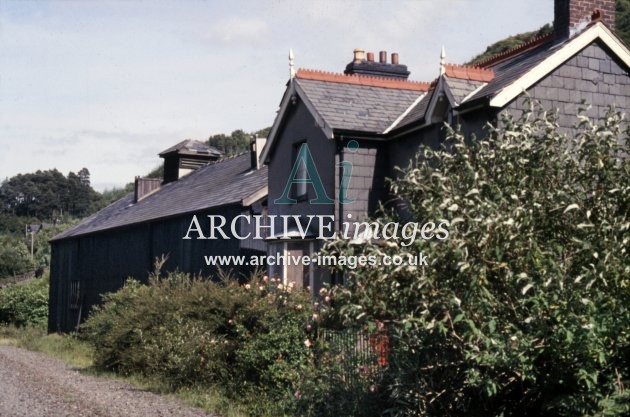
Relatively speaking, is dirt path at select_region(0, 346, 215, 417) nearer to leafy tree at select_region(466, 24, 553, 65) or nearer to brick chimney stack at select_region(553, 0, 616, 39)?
brick chimney stack at select_region(553, 0, 616, 39)

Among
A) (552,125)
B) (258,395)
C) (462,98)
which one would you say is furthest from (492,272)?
(462,98)

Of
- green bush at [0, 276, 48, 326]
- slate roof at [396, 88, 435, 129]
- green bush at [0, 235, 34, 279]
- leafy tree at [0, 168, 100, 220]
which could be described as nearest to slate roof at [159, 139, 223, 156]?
green bush at [0, 276, 48, 326]

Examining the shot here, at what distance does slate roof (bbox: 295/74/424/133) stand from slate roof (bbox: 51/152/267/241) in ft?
13.2

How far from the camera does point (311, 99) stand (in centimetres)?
1830

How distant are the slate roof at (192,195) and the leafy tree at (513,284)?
13355mm

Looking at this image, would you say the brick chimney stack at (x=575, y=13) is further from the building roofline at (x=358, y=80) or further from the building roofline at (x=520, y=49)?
the building roofline at (x=358, y=80)

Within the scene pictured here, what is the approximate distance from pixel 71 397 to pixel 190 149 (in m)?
21.4

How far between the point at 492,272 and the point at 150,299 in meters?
11.5

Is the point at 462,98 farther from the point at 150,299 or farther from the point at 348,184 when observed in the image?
the point at 150,299

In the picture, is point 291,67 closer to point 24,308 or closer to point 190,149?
point 190,149

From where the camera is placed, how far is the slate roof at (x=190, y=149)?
34812 mm

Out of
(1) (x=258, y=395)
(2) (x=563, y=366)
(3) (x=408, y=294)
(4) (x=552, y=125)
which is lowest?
(1) (x=258, y=395)

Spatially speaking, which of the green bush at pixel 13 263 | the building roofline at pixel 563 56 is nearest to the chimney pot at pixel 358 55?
the building roofline at pixel 563 56

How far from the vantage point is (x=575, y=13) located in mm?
15891
